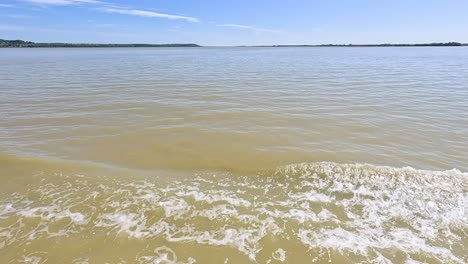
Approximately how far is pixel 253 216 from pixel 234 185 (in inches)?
50.9

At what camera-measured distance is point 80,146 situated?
8.72m

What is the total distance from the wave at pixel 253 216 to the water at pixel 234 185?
3 cm

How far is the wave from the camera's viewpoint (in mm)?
4422

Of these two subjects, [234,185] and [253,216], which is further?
[234,185]

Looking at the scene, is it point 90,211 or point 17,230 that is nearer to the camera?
point 17,230

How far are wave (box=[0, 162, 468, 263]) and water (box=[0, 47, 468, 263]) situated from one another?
3 cm

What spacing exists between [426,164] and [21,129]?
43.7ft

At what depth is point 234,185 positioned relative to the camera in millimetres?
6516

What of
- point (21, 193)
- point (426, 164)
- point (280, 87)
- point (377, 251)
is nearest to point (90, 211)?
point (21, 193)

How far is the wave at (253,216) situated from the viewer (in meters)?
4.42

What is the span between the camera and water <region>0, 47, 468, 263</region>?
14.8ft

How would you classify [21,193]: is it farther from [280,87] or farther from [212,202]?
[280,87]

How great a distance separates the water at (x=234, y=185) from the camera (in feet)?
14.8

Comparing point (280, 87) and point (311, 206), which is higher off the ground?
point (280, 87)
